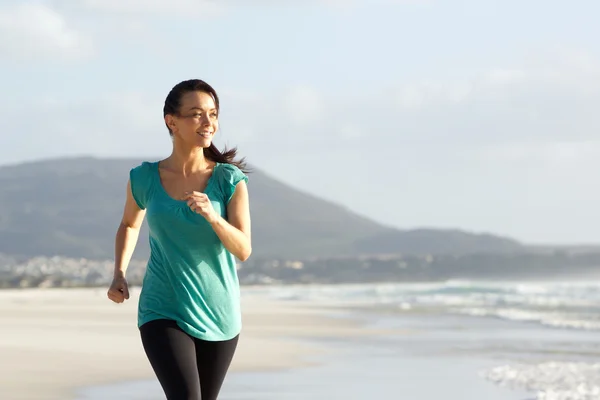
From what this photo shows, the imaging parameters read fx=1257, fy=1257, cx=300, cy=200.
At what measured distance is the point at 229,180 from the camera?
3977 mm

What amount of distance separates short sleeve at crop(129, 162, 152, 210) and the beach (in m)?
4.40

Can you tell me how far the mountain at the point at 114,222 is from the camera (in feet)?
297

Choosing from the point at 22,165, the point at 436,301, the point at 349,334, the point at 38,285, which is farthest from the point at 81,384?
the point at 22,165

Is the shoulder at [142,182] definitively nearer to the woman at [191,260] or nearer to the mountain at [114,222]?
the woman at [191,260]

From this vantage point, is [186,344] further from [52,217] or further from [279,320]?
[52,217]

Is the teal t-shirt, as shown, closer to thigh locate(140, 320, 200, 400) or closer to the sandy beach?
thigh locate(140, 320, 200, 400)

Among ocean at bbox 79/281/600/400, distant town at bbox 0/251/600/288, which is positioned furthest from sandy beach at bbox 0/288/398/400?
distant town at bbox 0/251/600/288

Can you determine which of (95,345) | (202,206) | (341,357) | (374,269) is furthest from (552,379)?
(374,269)

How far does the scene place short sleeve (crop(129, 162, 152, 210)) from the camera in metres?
4.03

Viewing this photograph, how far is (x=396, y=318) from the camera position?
20828 millimetres

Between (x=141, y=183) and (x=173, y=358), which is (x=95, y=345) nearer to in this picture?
(x=141, y=183)

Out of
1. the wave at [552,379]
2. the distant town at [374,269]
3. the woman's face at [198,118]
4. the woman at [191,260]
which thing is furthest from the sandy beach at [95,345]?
the distant town at [374,269]

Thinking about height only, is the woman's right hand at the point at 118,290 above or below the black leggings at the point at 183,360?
above

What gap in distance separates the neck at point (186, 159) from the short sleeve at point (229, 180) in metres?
0.09
